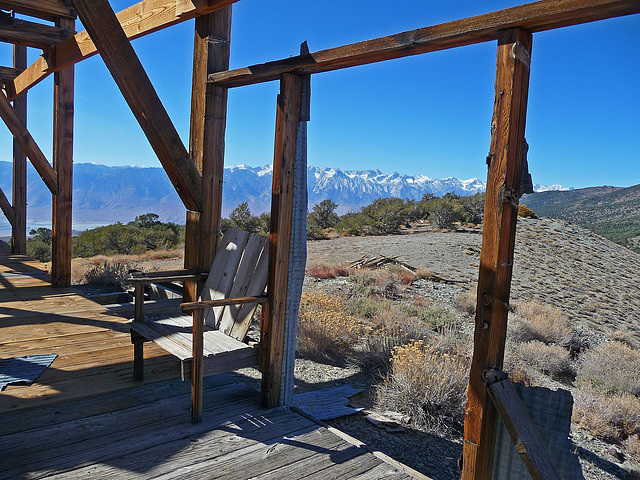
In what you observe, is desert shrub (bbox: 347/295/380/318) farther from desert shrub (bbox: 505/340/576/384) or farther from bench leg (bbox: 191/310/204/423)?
bench leg (bbox: 191/310/204/423)

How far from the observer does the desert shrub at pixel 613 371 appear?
470 centimetres

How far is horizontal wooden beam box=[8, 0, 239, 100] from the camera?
3.45m

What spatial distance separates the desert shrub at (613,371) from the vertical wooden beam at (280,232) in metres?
3.47

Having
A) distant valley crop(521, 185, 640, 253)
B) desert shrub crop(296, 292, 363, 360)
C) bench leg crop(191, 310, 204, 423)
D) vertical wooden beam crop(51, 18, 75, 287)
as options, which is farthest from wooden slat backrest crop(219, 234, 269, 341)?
distant valley crop(521, 185, 640, 253)

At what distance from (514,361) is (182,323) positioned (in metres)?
3.62

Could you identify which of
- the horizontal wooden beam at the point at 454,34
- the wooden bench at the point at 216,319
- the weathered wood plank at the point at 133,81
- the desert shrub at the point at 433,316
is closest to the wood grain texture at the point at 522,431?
the horizontal wooden beam at the point at 454,34

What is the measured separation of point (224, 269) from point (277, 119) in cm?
121

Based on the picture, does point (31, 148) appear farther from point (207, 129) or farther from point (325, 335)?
point (325, 335)

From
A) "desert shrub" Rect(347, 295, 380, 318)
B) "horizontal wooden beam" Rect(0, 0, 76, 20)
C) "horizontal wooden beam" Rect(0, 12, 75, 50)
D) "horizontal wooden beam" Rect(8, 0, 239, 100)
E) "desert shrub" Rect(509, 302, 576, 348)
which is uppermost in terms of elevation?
"horizontal wooden beam" Rect(0, 0, 76, 20)

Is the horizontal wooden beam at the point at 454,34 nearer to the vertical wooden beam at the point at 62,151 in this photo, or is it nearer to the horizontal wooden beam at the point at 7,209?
the vertical wooden beam at the point at 62,151

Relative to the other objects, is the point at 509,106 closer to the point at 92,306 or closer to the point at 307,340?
the point at 307,340

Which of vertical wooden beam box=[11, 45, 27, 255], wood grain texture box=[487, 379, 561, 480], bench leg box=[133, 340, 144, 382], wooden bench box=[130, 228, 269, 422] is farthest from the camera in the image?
vertical wooden beam box=[11, 45, 27, 255]

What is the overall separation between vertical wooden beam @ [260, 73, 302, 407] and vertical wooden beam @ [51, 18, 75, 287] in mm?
3639

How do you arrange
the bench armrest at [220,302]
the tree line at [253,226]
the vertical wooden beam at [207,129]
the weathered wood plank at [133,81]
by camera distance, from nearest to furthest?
the bench armrest at [220,302] → the weathered wood plank at [133,81] → the vertical wooden beam at [207,129] → the tree line at [253,226]
